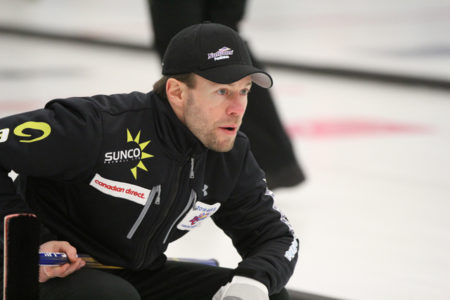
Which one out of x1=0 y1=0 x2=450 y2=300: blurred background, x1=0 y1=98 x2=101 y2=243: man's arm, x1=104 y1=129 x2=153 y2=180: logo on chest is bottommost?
x1=0 y1=0 x2=450 y2=300: blurred background

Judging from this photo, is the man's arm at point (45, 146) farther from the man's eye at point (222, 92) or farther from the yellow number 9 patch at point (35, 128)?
the man's eye at point (222, 92)

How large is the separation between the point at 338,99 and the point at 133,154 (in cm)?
343

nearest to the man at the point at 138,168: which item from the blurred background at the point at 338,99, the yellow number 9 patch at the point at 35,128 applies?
the yellow number 9 patch at the point at 35,128

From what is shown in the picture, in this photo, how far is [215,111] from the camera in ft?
6.06

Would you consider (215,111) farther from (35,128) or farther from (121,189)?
(35,128)

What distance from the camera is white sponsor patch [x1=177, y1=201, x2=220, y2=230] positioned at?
76.9 inches

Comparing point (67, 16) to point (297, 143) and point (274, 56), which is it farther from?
point (297, 143)

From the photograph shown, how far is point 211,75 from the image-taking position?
5.88ft

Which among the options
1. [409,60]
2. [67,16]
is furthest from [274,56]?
[67,16]

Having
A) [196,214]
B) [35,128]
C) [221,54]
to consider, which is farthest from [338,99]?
[35,128]

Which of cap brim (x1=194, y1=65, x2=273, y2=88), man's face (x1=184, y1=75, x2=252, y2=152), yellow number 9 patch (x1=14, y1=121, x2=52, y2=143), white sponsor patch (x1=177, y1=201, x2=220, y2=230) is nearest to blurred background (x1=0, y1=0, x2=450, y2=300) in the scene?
white sponsor patch (x1=177, y1=201, x2=220, y2=230)

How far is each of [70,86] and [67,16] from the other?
98.7 inches

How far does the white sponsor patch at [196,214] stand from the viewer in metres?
1.95

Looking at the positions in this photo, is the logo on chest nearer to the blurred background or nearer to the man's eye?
the man's eye
